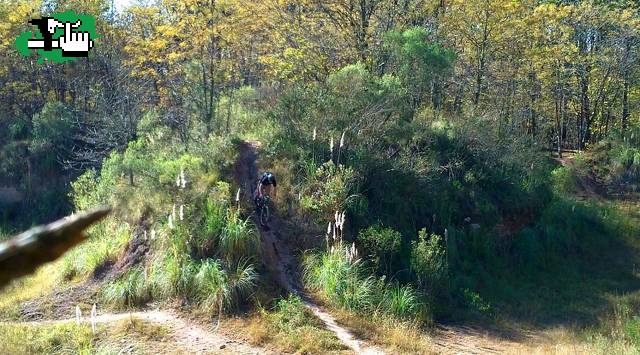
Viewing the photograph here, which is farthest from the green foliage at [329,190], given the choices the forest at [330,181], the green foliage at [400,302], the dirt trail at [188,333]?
the dirt trail at [188,333]

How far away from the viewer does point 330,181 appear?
1348cm

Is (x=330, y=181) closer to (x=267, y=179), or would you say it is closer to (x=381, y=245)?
(x=267, y=179)

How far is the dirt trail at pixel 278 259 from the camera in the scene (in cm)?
1020

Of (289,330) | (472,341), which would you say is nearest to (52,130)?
(289,330)

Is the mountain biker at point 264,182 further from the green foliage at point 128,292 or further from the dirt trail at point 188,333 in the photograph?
the dirt trail at point 188,333

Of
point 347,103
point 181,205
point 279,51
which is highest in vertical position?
point 279,51

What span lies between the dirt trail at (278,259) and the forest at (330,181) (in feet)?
0.16

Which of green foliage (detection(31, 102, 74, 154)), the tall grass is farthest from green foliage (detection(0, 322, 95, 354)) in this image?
green foliage (detection(31, 102, 74, 154))

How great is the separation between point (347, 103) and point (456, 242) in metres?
4.29

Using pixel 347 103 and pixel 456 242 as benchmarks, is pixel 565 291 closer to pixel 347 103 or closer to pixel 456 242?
pixel 456 242

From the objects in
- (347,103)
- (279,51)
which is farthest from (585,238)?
(279,51)

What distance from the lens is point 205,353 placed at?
9.50 m

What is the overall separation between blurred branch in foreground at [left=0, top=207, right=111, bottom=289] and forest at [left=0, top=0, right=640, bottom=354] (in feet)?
26.7

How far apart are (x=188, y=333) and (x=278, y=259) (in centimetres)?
287
